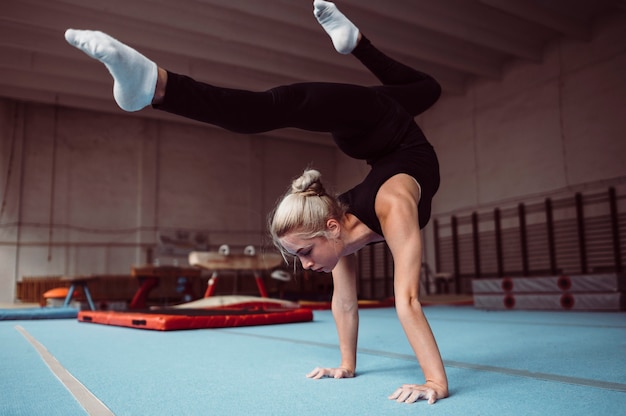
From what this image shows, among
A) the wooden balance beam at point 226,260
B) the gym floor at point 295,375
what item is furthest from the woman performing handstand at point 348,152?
the wooden balance beam at point 226,260

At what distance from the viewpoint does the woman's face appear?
61.9 inches

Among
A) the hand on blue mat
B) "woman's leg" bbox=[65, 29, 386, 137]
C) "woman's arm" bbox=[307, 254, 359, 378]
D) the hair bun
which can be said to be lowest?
the hand on blue mat

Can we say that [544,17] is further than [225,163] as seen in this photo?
No

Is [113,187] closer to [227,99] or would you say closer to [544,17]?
[544,17]

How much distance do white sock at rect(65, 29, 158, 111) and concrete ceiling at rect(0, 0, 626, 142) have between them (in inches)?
235

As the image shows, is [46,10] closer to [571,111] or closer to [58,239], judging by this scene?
[58,239]

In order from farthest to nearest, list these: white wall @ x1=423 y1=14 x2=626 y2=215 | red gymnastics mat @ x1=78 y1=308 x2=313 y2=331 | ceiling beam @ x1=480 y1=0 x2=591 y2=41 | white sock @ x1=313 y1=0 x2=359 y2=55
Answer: white wall @ x1=423 y1=14 x2=626 y2=215, ceiling beam @ x1=480 y1=0 x2=591 y2=41, red gymnastics mat @ x1=78 y1=308 x2=313 y2=331, white sock @ x1=313 y1=0 x2=359 y2=55

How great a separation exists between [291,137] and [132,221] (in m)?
4.31

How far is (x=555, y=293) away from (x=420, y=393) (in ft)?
16.8

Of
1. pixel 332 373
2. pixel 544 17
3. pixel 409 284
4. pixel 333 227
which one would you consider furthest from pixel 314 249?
pixel 544 17

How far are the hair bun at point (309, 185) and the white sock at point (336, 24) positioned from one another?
0.54m

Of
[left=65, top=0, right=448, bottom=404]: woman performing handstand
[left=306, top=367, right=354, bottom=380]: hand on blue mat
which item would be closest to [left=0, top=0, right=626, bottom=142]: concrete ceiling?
[left=65, top=0, right=448, bottom=404]: woman performing handstand

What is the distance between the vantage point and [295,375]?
178 centimetres

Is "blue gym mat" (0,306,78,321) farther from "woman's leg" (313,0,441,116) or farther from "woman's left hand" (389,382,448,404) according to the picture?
"woman's left hand" (389,382,448,404)
